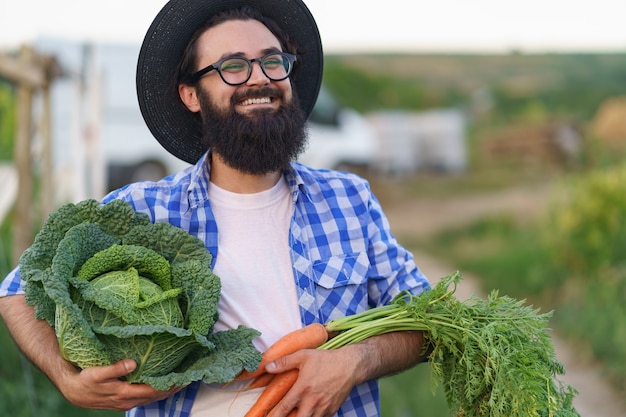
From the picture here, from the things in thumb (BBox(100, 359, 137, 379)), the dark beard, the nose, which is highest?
the nose

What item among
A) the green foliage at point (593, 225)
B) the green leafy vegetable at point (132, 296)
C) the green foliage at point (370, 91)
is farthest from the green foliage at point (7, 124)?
the green foliage at point (370, 91)

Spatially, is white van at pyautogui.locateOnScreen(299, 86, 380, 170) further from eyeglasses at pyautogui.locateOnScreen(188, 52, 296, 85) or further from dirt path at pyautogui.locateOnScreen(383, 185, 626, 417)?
eyeglasses at pyautogui.locateOnScreen(188, 52, 296, 85)

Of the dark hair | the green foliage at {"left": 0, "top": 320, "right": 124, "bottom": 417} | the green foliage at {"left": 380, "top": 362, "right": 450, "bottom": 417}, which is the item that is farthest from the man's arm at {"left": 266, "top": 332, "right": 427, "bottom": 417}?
the green foliage at {"left": 380, "top": 362, "right": 450, "bottom": 417}

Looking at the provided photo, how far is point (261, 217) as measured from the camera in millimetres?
2674

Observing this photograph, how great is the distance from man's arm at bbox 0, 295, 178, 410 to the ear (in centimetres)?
98

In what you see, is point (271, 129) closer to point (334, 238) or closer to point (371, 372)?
point (334, 238)

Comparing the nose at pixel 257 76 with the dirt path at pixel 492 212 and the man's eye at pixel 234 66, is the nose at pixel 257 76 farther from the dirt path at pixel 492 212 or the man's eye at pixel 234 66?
the dirt path at pixel 492 212

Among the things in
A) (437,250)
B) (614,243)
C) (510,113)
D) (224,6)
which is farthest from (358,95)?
(224,6)

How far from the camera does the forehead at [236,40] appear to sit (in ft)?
8.79

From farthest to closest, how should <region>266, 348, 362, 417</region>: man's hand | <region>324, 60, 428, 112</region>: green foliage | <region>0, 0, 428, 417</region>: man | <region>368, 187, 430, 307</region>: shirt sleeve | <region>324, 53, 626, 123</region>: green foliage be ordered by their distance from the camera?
1. <region>324, 53, 626, 123</region>: green foliage
2. <region>324, 60, 428, 112</region>: green foliage
3. <region>368, 187, 430, 307</region>: shirt sleeve
4. <region>0, 0, 428, 417</region>: man
5. <region>266, 348, 362, 417</region>: man's hand

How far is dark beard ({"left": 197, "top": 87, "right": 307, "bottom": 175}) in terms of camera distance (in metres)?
2.66

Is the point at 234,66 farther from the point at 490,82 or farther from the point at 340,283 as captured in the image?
the point at 490,82

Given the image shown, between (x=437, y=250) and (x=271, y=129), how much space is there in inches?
357

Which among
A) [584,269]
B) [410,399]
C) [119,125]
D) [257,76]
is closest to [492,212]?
[584,269]
